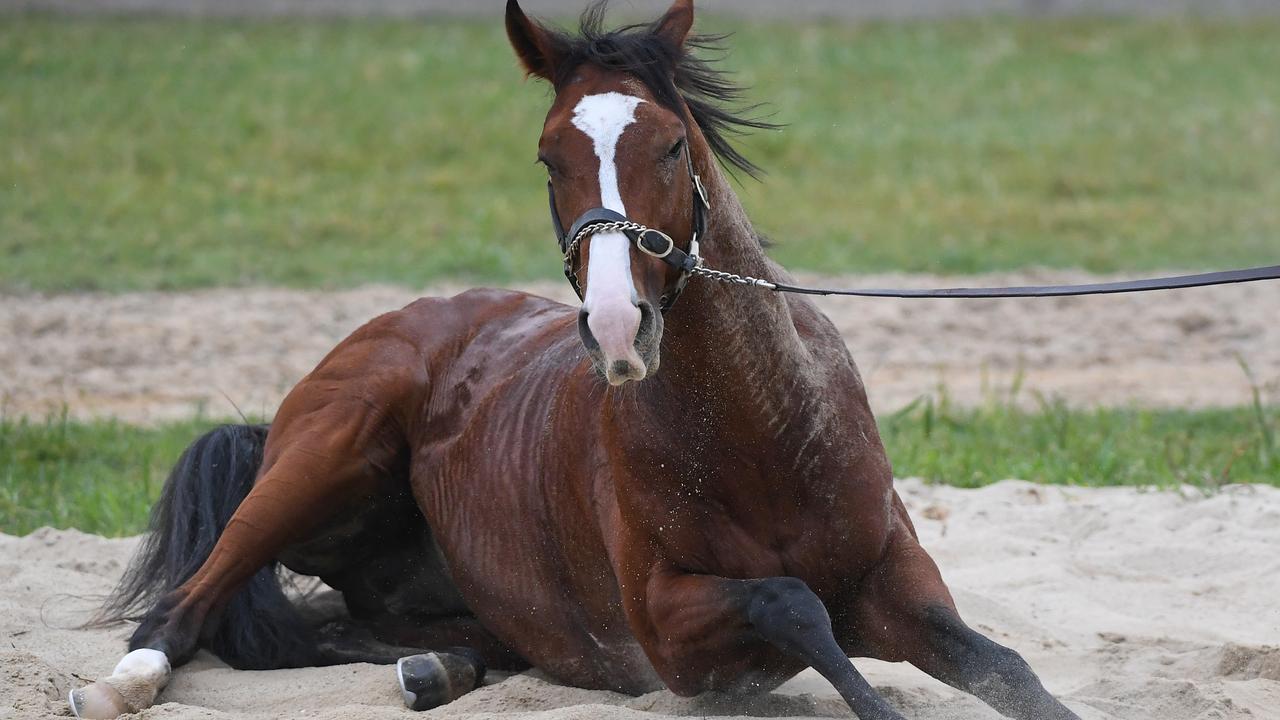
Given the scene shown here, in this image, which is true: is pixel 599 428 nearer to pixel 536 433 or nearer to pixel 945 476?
pixel 536 433

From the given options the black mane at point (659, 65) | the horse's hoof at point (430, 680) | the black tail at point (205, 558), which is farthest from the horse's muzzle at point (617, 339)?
the black tail at point (205, 558)

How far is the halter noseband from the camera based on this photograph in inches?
125

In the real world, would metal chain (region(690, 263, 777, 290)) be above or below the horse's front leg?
above

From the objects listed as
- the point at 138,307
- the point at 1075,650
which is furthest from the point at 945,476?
the point at 138,307

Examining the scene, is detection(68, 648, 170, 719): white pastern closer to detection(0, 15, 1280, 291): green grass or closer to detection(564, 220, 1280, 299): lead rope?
detection(564, 220, 1280, 299): lead rope

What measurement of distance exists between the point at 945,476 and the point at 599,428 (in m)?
2.74

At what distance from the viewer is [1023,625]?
4.83m

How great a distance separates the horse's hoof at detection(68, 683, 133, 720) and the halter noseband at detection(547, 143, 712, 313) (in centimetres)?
178

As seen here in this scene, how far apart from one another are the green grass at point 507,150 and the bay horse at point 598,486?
6031 millimetres

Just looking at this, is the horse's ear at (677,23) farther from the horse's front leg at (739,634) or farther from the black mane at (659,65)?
the horse's front leg at (739,634)

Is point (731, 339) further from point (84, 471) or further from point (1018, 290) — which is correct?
point (84, 471)

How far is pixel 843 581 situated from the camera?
3744 mm

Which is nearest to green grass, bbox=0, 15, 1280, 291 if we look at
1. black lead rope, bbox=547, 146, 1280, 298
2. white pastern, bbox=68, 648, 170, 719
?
white pastern, bbox=68, 648, 170, 719

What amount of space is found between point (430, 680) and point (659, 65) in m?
1.81
